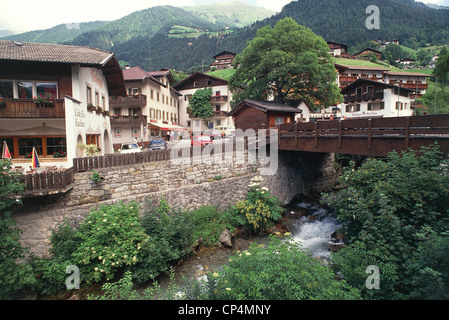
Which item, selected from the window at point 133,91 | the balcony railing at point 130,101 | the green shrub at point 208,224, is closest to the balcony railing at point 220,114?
the window at point 133,91

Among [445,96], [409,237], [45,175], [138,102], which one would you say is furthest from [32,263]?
[445,96]

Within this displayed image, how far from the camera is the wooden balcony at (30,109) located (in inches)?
498

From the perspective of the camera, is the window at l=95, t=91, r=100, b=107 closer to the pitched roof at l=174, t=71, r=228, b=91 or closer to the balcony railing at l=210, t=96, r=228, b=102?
the balcony railing at l=210, t=96, r=228, b=102

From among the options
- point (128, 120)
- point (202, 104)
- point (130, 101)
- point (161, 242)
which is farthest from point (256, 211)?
point (202, 104)

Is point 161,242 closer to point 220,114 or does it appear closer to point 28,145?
point 28,145

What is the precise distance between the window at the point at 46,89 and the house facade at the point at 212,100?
33.6 m

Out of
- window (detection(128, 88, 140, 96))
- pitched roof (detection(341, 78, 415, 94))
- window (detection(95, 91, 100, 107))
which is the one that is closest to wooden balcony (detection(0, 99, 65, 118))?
window (detection(95, 91, 100, 107))

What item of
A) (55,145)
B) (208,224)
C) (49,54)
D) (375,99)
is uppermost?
(375,99)

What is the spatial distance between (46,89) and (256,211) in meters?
13.8

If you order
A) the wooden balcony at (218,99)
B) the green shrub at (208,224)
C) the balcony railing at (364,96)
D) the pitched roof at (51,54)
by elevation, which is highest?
the wooden balcony at (218,99)

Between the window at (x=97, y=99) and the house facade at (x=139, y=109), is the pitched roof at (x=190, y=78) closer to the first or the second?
the house facade at (x=139, y=109)

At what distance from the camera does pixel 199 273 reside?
10883mm

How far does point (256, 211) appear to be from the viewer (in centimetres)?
1523

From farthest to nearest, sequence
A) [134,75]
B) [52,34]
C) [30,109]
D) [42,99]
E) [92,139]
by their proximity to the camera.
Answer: [52,34]
[134,75]
[92,139]
[30,109]
[42,99]
